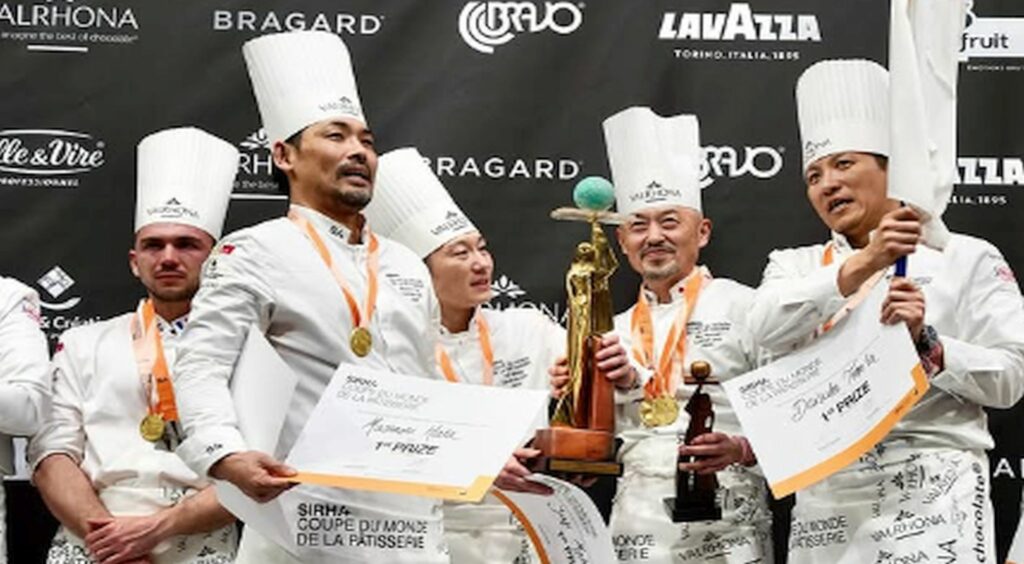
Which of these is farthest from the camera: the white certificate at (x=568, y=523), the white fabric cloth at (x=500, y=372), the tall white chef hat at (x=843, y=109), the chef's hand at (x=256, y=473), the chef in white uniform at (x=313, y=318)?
the white fabric cloth at (x=500, y=372)

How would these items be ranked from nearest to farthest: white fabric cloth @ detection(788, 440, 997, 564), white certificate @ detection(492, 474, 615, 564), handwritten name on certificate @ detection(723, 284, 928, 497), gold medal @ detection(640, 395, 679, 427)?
handwritten name on certificate @ detection(723, 284, 928, 497), white certificate @ detection(492, 474, 615, 564), white fabric cloth @ detection(788, 440, 997, 564), gold medal @ detection(640, 395, 679, 427)

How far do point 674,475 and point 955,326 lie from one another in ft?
2.62

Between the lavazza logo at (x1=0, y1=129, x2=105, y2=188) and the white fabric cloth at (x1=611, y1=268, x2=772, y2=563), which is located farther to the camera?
the lavazza logo at (x1=0, y1=129, x2=105, y2=188)

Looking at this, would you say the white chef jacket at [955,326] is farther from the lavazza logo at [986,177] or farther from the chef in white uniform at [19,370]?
the chef in white uniform at [19,370]

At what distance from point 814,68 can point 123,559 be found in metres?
2.00

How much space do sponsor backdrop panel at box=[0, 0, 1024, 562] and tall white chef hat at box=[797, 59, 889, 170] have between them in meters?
0.62

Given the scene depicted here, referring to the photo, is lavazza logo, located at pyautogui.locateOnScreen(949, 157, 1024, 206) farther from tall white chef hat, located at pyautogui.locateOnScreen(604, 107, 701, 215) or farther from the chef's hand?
the chef's hand

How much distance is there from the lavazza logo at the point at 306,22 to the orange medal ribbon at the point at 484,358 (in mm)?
889

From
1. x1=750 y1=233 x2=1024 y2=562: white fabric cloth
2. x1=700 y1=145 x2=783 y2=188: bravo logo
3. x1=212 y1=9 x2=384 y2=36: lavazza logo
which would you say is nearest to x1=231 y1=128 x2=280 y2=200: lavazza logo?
x1=212 y1=9 x2=384 y2=36: lavazza logo

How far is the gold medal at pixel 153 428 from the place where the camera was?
4316 mm

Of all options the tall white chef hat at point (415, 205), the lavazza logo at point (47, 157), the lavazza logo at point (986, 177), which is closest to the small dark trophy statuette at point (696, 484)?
the tall white chef hat at point (415, 205)

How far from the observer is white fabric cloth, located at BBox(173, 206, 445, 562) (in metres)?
3.26

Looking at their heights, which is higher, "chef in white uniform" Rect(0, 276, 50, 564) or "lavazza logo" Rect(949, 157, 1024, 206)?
"lavazza logo" Rect(949, 157, 1024, 206)

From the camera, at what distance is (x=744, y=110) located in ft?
16.3
